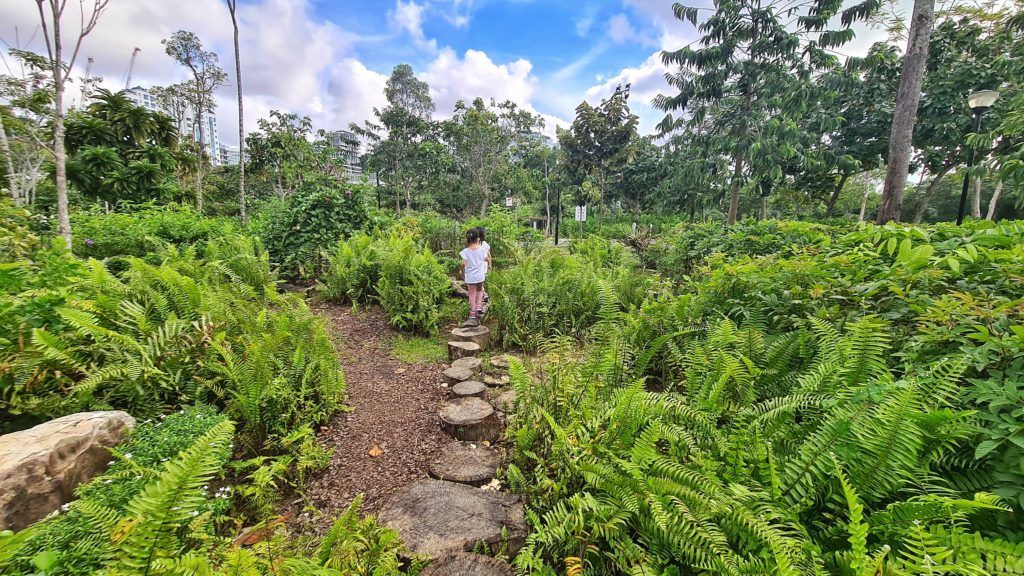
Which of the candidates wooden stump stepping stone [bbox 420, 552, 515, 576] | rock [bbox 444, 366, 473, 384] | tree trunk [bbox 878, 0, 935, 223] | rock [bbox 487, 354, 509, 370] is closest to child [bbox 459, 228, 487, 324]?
rock [bbox 487, 354, 509, 370]

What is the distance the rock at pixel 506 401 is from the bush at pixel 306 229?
4.67 metres

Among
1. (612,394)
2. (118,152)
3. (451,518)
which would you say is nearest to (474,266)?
(612,394)

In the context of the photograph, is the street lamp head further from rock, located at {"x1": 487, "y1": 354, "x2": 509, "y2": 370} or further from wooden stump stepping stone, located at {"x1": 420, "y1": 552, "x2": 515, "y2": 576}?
Answer: wooden stump stepping stone, located at {"x1": 420, "y1": 552, "x2": 515, "y2": 576}

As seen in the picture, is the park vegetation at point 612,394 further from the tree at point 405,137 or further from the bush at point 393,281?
the tree at point 405,137

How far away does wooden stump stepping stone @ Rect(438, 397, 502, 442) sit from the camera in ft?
9.73

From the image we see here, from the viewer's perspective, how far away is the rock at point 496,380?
3.83 meters

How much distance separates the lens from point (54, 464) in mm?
1794

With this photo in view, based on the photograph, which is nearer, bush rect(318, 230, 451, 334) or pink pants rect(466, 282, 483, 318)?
bush rect(318, 230, 451, 334)

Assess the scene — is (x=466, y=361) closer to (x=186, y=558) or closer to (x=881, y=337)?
(x=186, y=558)

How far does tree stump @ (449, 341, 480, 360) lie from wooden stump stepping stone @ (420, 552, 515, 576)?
2749 millimetres

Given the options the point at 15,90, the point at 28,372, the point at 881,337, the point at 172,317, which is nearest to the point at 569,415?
the point at 881,337

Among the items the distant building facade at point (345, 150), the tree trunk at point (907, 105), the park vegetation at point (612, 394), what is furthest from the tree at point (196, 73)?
the tree trunk at point (907, 105)

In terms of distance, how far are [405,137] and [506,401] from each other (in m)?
24.2

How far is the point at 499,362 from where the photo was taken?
170 inches
